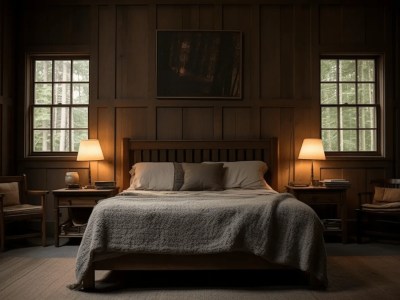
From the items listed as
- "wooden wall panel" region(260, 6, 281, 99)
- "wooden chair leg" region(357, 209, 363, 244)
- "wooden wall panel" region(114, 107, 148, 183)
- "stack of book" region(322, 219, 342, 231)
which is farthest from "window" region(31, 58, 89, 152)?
"wooden chair leg" region(357, 209, 363, 244)

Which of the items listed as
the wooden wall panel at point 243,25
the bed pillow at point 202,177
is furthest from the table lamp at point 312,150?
the bed pillow at point 202,177

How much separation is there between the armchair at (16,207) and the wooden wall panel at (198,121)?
2012 millimetres

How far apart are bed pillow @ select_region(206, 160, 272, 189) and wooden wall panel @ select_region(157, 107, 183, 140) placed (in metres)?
0.87

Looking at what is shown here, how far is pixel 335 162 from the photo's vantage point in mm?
5996

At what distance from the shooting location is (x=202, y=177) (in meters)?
5.15

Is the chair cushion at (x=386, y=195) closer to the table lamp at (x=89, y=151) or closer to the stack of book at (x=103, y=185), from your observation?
the stack of book at (x=103, y=185)

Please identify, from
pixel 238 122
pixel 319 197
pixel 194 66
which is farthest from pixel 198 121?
pixel 319 197

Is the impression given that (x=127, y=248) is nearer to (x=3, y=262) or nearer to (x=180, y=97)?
(x=3, y=262)

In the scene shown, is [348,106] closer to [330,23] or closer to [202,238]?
[330,23]

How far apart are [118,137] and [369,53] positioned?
3655 millimetres

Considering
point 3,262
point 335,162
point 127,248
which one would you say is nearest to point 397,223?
point 335,162

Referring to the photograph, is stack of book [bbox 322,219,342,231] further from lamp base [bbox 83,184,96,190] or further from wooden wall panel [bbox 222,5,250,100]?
lamp base [bbox 83,184,96,190]

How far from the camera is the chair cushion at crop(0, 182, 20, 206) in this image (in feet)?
17.3

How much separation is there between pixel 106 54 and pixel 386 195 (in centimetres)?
413
